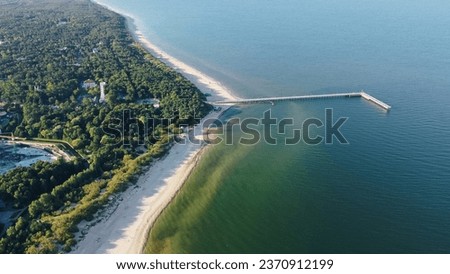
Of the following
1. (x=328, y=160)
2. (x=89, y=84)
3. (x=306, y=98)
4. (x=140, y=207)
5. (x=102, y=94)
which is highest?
(x=89, y=84)

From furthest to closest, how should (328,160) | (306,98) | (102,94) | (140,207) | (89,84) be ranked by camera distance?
(89,84)
(306,98)
(102,94)
(328,160)
(140,207)

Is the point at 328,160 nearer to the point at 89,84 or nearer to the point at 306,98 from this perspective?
the point at 306,98

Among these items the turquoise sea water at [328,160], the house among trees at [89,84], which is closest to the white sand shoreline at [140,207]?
the turquoise sea water at [328,160]

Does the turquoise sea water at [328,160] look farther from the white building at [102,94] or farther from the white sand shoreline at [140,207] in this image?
the white building at [102,94]

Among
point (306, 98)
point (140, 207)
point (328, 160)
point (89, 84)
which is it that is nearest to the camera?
point (140, 207)

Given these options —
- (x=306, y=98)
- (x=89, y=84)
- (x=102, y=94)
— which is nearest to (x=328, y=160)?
(x=306, y=98)

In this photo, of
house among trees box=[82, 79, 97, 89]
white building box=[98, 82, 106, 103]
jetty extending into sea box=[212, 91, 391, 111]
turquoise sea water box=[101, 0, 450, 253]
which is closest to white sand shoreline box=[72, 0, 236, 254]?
turquoise sea water box=[101, 0, 450, 253]
